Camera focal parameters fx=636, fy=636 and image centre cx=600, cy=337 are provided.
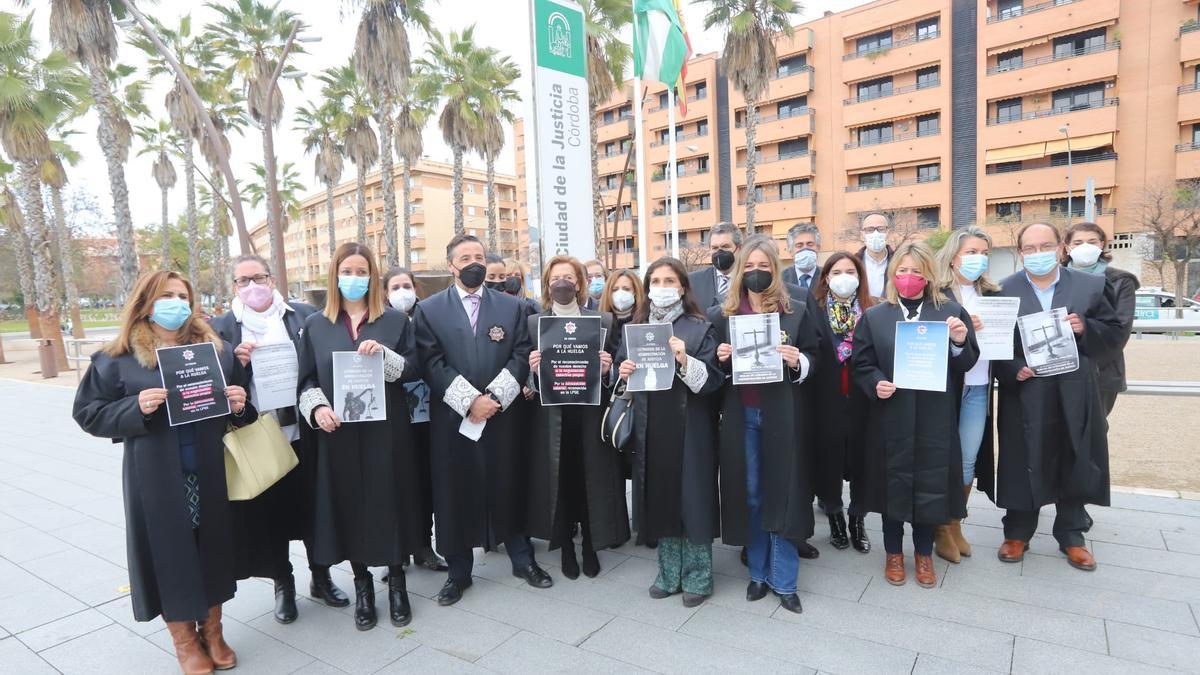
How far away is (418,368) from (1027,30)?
41827 mm

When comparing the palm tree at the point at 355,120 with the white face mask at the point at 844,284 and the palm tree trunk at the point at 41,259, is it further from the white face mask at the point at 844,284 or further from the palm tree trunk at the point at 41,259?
the white face mask at the point at 844,284

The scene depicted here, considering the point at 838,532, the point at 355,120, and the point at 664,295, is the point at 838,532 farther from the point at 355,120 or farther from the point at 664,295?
the point at 355,120

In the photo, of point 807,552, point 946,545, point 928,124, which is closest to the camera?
point 946,545

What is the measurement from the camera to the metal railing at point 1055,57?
32.6 meters

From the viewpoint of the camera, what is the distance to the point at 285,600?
3713mm

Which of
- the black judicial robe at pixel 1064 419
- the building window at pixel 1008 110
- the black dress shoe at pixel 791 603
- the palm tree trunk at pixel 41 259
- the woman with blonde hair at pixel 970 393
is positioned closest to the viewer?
the black dress shoe at pixel 791 603

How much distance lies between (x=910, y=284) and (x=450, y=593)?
328 cm

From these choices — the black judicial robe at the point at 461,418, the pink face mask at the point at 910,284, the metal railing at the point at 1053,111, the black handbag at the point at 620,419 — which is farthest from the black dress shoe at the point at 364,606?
the metal railing at the point at 1053,111

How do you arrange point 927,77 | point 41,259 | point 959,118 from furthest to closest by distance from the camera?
point 927,77, point 959,118, point 41,259

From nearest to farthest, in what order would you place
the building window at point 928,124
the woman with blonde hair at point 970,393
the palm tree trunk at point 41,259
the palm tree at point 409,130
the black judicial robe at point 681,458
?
1. the black judicial robe at point 681,458
2. the woman with blonde hair at point 970,393
3. the palm tree trunk at point 41,259
4. the palm tree at point 409,130
5. the building window at point 928,124

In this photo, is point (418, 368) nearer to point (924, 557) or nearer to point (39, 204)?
point (924, 557)

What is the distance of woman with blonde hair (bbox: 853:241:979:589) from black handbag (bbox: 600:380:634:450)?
1415 millimetres

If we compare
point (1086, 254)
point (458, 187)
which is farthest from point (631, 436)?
point (458, 187)

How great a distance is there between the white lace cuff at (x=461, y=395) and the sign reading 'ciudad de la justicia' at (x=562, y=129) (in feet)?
8.94
